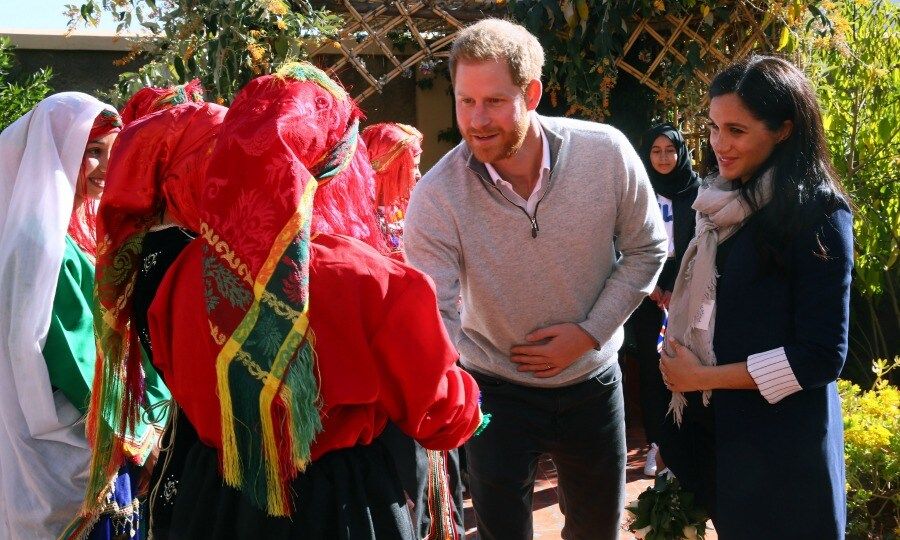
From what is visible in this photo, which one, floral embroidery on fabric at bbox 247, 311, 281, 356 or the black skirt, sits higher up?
floral embroidery on fabric at bbox 247, 311, 281, 356

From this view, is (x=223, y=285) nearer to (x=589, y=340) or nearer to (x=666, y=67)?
(x=589, y=340)

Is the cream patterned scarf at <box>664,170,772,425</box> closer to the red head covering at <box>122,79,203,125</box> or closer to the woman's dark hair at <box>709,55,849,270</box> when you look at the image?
the woman's dark hair at <box>709,55,849,270</box>

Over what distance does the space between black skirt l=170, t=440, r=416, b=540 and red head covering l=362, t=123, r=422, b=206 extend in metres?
3.08

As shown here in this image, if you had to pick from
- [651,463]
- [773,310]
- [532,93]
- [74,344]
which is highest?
[532,93]

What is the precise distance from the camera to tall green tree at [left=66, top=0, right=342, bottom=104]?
414 centimetres

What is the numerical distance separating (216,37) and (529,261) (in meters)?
2.13

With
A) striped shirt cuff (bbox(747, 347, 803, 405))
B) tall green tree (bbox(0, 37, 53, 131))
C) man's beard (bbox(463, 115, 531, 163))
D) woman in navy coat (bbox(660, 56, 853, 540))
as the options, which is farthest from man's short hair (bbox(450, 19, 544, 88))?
tall green tree (bbox(0, 37, 53, 131))

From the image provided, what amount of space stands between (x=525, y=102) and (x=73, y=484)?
1.84m

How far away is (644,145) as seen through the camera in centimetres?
532

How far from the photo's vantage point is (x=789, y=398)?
97.3 inches

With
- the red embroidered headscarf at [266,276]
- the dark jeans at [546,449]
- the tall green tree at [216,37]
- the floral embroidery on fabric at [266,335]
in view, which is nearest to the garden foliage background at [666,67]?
the tall green tree at [216,37]

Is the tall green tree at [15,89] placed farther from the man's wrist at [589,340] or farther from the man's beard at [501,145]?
the man's wrist at [589,340]

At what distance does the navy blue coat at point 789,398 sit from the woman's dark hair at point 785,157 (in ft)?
0.11

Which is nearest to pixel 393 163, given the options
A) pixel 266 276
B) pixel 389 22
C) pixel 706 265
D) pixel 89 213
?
pixel 389 22
